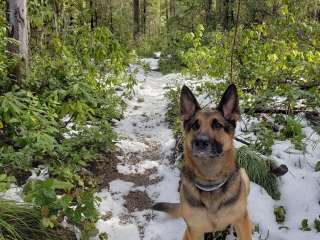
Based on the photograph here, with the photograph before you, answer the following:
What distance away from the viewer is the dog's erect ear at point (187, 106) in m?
3.53

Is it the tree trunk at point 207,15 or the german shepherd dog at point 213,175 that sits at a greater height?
the tree trunk at point 207,15

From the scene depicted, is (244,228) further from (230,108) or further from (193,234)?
(230,108)

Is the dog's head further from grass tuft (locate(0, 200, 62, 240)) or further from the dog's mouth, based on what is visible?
grass tuft (locate(0, 200, 62, 240))

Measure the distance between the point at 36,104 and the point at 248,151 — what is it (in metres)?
2.65

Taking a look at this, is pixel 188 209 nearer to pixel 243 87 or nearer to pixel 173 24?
pixel 243 87

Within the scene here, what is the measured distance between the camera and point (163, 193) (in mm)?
4980

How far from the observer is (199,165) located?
11.3 ft

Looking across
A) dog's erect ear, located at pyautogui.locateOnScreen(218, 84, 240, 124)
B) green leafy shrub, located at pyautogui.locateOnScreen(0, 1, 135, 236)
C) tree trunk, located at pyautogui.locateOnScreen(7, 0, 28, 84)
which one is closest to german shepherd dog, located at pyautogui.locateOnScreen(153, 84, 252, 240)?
dog's erect ear, located at pyautogui.locateOnScreen(218, 84, 240, 124)

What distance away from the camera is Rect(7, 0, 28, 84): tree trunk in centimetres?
540

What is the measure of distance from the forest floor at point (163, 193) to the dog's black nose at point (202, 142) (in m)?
1.31

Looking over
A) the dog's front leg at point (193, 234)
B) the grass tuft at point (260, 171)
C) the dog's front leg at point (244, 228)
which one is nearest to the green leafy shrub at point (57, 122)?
the dog's front leg at point (193, 234)

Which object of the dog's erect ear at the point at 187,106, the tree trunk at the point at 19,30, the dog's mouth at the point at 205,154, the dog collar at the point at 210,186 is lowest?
the dog collar at the point at 210,186

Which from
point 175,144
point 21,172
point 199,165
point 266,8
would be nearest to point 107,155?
point 175,144

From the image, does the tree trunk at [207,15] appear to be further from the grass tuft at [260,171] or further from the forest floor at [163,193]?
the grass tuft at [260,171]
